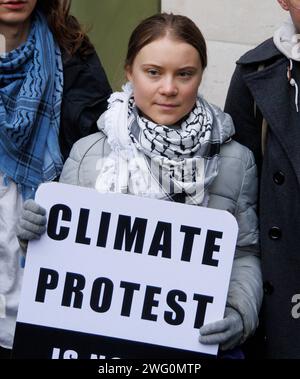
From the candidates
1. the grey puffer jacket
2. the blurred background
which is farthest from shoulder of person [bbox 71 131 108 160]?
the blurred background

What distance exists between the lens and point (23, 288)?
3309mm

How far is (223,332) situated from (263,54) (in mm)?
1066

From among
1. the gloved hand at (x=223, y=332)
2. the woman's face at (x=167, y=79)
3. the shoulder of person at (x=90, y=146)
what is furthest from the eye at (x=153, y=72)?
the gloved hand at (x=223, y=332)

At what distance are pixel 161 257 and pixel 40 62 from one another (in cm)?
88

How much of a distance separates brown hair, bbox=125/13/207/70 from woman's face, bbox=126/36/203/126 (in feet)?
0.07

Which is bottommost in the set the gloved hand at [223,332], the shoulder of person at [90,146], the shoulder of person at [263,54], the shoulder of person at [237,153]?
the gloved hand at [223,332]

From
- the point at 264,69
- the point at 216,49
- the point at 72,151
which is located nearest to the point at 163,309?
the point at 72,151

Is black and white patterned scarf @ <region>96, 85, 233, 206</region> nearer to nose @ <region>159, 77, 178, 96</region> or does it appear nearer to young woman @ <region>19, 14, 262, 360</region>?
young woman @ <region>19, 14, 262, 360</region>

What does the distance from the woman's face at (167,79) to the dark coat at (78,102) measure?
0.31 m

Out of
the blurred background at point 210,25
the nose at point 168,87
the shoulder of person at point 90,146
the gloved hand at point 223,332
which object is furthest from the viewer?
the blurred background at point 210,25

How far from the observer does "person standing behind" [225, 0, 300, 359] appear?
350 centimetres

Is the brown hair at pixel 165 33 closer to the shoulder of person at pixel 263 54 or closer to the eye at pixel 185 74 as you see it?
the eye at pixel 185 74

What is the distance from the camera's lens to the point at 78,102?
11.9ft

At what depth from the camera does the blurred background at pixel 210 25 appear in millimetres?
5758
